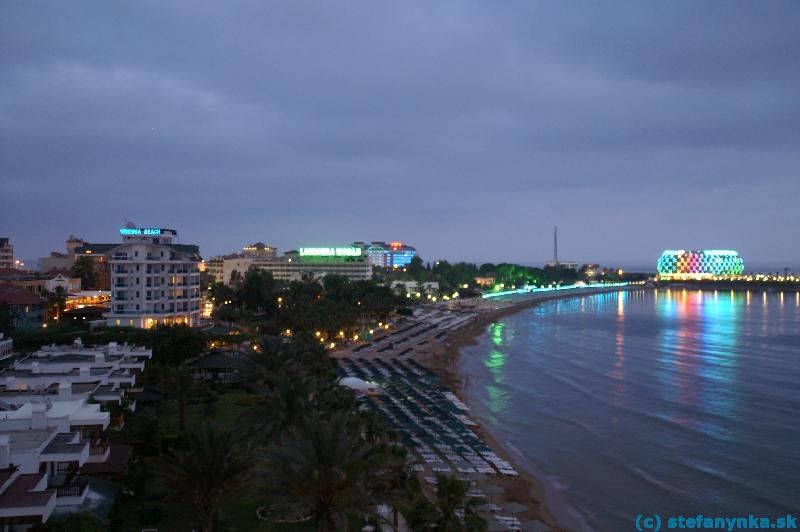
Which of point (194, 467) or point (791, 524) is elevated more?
point (194, 467)

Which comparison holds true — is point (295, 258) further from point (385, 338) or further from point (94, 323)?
point (94, 323)

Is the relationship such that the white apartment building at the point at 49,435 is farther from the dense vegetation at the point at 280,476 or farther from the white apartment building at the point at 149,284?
the white apartment building at the point at 149,284

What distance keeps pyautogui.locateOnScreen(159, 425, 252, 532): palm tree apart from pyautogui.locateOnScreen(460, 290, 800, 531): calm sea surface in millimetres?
15235

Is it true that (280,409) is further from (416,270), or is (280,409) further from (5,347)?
(416,270)

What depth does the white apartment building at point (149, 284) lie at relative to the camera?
211 feet

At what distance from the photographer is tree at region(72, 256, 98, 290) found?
97.0m

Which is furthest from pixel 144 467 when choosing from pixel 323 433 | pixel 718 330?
pixel 718 330

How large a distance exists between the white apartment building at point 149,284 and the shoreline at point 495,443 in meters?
27.0

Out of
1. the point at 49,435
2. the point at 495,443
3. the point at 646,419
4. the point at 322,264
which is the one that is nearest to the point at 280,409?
the point at 49,435

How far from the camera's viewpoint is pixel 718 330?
9462cm

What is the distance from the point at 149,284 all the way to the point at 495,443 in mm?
44747

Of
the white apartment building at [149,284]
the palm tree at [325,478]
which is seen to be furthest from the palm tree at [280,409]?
the white apartment building at [149,284]

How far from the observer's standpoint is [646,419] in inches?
1609

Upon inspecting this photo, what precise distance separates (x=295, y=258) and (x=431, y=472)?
149251 mm
